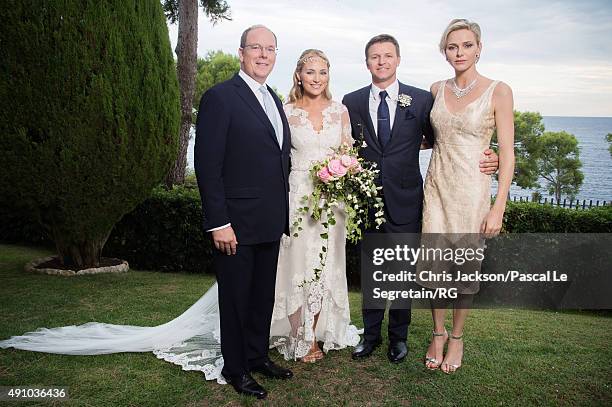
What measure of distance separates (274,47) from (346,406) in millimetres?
2582

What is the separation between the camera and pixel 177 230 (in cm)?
830

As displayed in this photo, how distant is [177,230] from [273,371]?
4.48 metres

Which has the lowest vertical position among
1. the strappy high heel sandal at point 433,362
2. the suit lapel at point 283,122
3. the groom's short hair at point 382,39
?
the strappy high heel sandal at point 433,362

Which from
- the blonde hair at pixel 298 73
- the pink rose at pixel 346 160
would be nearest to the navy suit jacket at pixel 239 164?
the pink rose at pixel 346 160

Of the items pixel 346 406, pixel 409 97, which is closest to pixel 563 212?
pixel 409 97

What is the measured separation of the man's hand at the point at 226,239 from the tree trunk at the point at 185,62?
288 inches

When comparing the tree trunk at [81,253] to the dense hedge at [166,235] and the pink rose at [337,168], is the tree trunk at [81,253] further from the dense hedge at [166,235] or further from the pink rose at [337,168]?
the pink rose at [337,168]

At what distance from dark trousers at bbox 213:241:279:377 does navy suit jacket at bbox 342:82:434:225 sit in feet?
3.37

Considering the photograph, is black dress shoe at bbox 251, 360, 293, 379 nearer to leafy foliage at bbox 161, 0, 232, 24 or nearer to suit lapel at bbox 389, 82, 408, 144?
suit lapel at bbox 389, 82, 408, 144

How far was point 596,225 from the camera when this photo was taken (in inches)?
301

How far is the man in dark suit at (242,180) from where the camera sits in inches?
143

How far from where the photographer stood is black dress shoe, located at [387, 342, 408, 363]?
181 inches

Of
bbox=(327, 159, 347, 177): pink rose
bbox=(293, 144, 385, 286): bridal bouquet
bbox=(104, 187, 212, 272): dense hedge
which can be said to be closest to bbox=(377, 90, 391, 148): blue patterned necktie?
bbox=(293, 144, 385, 286): bridal bouquet

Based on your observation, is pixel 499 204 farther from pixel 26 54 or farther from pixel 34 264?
pixel 34 264
